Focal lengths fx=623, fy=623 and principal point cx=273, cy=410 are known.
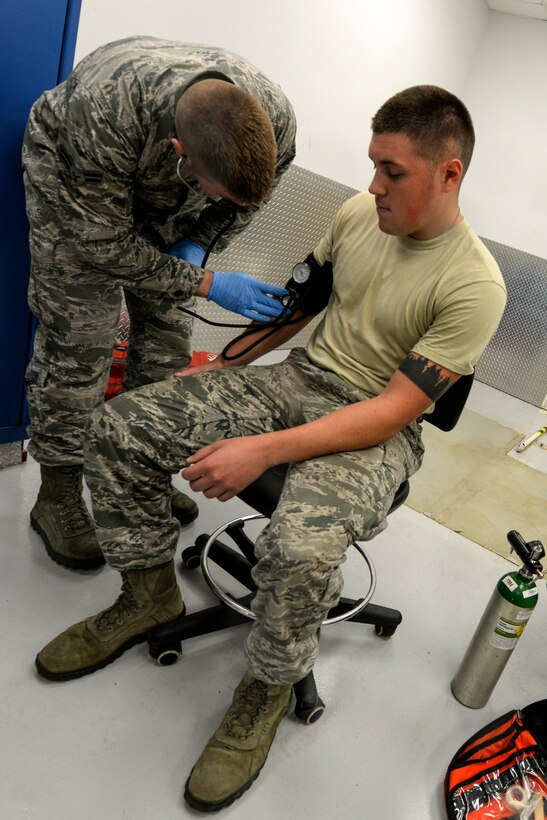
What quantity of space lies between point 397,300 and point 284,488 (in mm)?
538

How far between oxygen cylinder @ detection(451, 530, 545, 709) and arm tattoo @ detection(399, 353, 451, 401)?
55cm

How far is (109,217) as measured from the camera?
147 centimetres

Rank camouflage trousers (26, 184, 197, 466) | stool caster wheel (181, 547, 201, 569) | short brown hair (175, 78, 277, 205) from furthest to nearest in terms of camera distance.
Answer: stool caster wheel (181, 547, 201, 569), camouflage trousers (26, 184, 197, 466), short brown hair (175, 78, 277, 205)

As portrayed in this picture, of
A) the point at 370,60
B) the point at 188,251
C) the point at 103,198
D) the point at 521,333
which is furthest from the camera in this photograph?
the point at 521,333

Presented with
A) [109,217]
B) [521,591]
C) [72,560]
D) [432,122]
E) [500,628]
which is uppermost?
[432,122]

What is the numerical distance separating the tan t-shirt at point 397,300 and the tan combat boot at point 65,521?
0.83 m

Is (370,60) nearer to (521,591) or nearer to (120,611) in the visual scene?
(521,591)

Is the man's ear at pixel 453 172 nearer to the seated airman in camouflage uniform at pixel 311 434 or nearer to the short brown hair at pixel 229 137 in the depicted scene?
the seated airman in camouflage uniform at pixel 311 434

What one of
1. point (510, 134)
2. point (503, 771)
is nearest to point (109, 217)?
point (503, 771)

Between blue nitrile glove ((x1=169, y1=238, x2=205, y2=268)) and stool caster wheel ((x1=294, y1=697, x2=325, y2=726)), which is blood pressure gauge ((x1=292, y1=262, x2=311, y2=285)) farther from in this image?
stool caster wheel ((x1=294, y1=697, x2=325, y2=726))

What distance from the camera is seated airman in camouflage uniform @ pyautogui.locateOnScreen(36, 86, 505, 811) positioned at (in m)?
1.27

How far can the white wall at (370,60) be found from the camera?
2.58 metres

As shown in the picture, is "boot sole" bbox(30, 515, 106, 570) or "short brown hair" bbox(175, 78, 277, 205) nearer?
"short brown hair" bbox(175, 78, 277, 205)

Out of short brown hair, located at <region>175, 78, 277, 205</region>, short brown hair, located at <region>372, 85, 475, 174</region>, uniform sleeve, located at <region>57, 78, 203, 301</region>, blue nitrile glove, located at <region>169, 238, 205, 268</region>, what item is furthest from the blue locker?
short brown hair, located at <region>372, 85, 475, 174</region>
